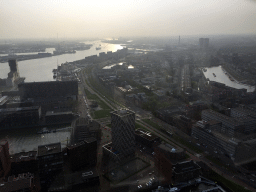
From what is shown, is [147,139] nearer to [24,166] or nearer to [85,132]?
[85,132]

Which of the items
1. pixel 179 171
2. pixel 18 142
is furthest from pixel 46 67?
pixel 179 171

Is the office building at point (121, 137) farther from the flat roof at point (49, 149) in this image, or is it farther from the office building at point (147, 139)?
the flat roof at point (49, 149)

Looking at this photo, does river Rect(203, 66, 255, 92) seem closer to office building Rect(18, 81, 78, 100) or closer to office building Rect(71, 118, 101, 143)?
office building Rect(18, 81, 78, 100)

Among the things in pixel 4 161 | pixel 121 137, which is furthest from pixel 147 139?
pixel 4 161

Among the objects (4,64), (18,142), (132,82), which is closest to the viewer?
(18,142)

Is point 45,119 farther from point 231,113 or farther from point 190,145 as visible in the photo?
point 231,113

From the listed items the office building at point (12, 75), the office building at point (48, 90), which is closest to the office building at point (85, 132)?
the office building at point (48, 90)
